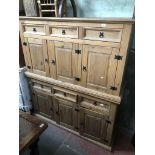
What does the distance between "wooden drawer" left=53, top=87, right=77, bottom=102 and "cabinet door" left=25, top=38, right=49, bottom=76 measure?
0.85 ft

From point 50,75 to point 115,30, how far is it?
99cm

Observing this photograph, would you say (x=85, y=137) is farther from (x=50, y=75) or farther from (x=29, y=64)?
(x=29, y=64)

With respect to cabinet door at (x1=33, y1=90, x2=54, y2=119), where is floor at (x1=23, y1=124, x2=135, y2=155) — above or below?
below

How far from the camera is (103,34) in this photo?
1.36 metres

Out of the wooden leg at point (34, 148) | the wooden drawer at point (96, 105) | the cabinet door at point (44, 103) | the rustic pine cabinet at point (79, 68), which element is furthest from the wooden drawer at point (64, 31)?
the wooden leg at point (34, 148)

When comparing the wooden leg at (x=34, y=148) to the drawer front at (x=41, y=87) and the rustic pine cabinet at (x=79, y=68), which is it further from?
the drawer front at (x=41, y=87)

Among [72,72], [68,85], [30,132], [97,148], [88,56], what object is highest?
[88,56]

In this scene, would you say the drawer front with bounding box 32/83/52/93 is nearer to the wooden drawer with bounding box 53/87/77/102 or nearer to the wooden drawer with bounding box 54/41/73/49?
the wooden drawer with bounding box 53/87/77/102

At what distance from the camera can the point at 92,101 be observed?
1.74 meters

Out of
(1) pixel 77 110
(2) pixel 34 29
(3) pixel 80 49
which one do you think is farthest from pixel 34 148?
(2) pixel 34 29

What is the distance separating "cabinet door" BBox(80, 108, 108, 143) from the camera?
5.79 ft

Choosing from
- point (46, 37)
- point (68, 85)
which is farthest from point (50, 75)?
point (46, 37)

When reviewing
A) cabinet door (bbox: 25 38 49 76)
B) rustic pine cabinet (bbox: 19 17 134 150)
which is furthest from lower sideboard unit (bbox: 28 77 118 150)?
cabinet door (bbox: 25 38 49 76)

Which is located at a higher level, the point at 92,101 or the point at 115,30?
the point at 115,30
